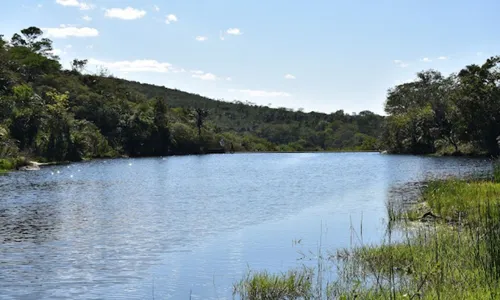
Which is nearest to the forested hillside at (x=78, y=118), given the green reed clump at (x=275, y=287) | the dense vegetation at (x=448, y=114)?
the dense vegetation at (x=448, y=114)

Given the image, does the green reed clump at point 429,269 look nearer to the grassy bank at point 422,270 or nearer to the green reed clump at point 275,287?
the grassy bank at point 422,270

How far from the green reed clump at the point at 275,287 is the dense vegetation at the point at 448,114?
7809 cm

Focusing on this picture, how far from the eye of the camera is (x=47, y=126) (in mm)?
77188

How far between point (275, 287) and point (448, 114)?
90.4 meters

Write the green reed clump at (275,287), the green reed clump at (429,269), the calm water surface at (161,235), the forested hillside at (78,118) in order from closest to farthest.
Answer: the green reed clump at (429,269) < the green reed clump at (275,287) < the calm water surface at (161,235) < the forested hillside at (78,118)

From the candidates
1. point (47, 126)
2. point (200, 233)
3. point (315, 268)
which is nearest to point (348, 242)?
point (315, 268)

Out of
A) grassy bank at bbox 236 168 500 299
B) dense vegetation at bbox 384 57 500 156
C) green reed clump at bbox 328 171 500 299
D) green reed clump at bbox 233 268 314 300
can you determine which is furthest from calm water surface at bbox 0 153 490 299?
dense vegetation at bbox 384 57 500 156

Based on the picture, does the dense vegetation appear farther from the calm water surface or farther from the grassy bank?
the grassy bank

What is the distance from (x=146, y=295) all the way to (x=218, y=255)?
170 inches

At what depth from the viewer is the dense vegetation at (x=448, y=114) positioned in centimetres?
8038

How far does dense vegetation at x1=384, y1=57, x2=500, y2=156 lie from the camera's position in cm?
8038

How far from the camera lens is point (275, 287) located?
11.3 m

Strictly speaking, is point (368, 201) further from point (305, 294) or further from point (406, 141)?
point (406, 141)

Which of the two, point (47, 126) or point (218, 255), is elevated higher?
point (47, 126)
